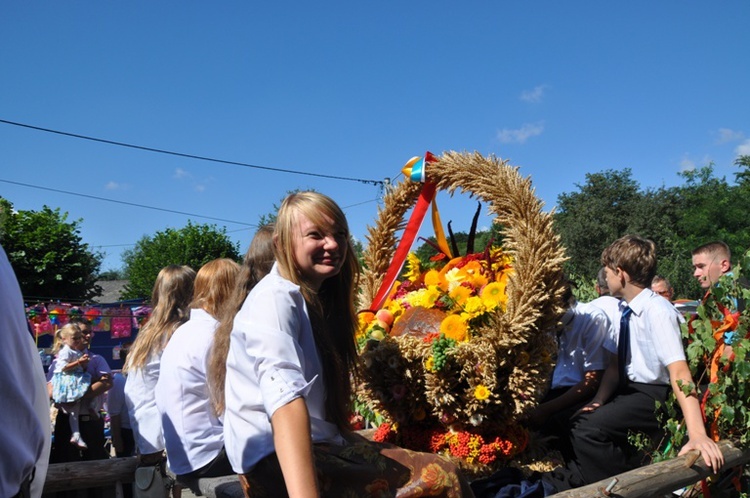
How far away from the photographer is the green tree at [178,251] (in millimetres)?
30922

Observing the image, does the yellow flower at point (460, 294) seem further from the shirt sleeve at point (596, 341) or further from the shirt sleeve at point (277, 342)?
the shirt sleeve at point (277, 342)

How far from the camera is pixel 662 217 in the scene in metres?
39.7

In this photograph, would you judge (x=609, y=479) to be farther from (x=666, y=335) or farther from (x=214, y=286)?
(x=214, y=286)

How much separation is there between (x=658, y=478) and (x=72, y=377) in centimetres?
546

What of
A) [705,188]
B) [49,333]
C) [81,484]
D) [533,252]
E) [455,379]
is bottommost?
[81,484]

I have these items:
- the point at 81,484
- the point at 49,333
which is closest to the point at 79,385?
the point at 81,484

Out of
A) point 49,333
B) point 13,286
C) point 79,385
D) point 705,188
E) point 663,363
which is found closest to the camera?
point 13,286

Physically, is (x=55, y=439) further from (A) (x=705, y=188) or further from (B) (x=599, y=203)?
(A) (x=705, y=188)

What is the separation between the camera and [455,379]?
2.60 meters

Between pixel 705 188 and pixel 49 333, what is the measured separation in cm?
3963

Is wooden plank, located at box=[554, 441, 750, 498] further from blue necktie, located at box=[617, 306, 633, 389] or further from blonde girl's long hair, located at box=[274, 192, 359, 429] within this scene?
blonde girl's long hair, located at box=[274, 192, 359, 429]

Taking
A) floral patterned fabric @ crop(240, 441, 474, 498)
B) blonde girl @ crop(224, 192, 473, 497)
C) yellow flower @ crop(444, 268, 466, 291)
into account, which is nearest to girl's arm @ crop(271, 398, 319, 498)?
blonde girl @ crop(224, 192, 473, 497)

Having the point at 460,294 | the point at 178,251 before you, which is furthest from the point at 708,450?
the point at 178,251

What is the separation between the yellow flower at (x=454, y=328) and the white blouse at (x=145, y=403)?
1.91m
